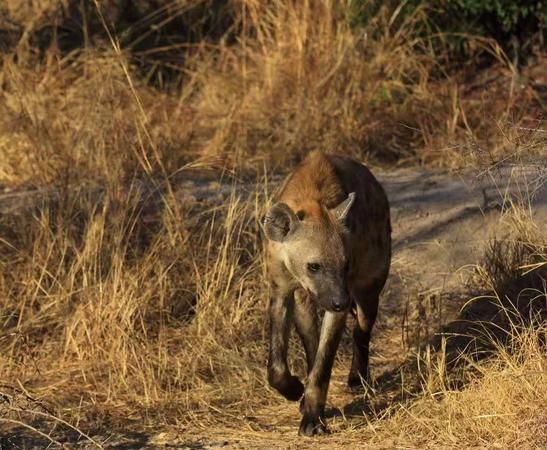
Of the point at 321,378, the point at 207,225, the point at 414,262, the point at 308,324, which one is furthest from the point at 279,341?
the point at 414,262

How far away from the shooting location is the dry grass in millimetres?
5926

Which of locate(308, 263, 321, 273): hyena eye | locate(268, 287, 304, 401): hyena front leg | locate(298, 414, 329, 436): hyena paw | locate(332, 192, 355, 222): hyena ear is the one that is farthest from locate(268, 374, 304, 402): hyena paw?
locate(332, 192, 355, 222): hyena ear

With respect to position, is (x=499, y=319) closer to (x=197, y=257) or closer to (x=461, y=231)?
(x=461, y=231)

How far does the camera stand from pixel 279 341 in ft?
19.8

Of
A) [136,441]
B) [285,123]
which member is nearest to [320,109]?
[285,123]

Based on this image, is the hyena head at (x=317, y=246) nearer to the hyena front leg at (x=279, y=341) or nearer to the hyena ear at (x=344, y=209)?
the hyena ear at (x=344, y=209)

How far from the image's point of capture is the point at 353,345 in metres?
6.71

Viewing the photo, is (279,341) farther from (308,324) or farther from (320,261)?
(320,261)

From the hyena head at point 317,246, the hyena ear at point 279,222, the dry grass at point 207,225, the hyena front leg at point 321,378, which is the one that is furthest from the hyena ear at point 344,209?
the dry grass at point 207,225

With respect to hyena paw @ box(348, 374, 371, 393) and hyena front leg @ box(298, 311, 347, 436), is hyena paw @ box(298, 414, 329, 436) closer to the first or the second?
hyena front leg @ box(298, 311, 347, 436)

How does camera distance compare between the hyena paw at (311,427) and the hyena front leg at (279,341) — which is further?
the hyena front leg at (279,341)

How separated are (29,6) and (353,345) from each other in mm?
6530

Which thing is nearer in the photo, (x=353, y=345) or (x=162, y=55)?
(x=353, y=345)

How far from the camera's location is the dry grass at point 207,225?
593 cm
